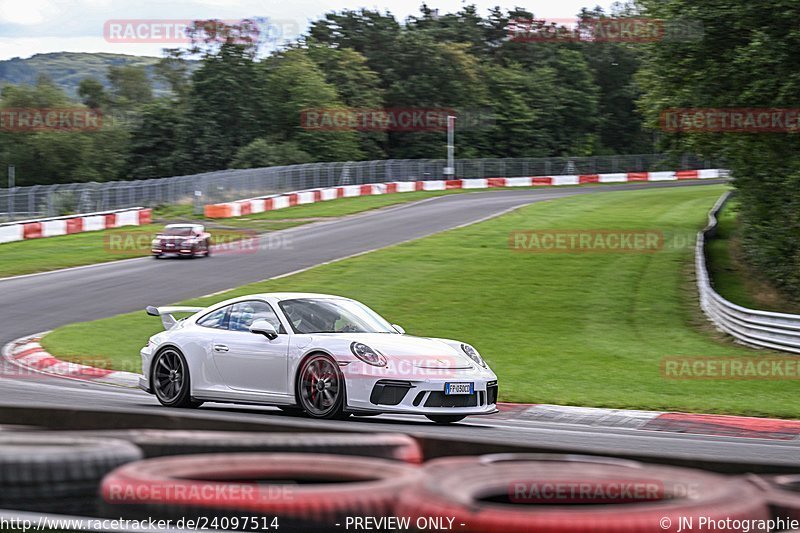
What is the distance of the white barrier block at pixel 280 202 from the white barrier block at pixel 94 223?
10514mm

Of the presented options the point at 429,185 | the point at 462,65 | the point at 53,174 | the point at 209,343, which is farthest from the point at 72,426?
the point at 53,174

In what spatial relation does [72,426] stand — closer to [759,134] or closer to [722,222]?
[759,134]

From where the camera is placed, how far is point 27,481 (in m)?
4.65

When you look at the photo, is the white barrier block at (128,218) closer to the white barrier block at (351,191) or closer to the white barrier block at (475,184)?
the white barrier block at (351,191)

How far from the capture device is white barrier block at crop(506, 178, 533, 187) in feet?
238

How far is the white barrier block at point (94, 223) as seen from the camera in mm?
41719

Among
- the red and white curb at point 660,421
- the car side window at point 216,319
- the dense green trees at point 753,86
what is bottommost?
the red and white curb at point 660,421

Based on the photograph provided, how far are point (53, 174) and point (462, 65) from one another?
3726 centimetres

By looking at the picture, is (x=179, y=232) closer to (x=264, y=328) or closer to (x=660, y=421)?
(x=264, y=328)

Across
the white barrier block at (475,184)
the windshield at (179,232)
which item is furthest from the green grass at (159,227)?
the white barrier block at (475,184)

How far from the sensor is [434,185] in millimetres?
67250

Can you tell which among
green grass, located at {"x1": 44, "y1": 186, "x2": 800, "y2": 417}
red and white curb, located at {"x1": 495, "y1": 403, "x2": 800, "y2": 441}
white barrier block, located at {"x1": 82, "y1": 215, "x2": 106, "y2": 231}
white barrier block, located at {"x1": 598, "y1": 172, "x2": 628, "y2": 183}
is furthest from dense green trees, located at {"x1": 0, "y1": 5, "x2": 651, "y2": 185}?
red and white curb, located at {"x1": 495, "y1": 403, "x2": 800, "y2": 441}

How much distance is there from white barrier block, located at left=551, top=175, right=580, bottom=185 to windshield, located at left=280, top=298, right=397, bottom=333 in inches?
2526

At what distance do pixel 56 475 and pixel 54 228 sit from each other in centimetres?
3718
